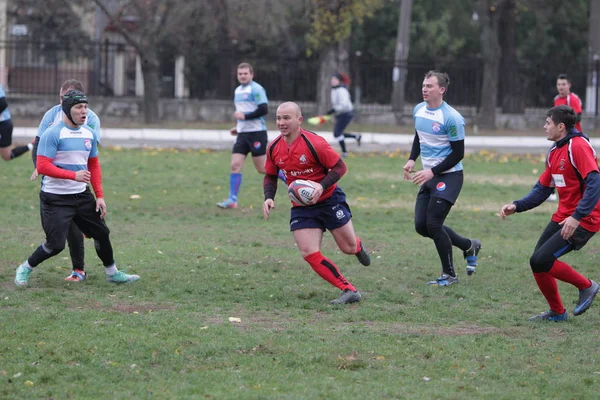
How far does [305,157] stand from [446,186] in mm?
1655

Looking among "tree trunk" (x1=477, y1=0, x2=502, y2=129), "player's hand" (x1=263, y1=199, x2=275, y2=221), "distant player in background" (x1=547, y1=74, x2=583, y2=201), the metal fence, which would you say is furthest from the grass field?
the metal fence

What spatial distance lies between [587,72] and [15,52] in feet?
76.3

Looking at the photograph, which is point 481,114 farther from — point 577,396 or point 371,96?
point 577,396

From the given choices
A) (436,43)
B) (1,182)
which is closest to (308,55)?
(436,43)

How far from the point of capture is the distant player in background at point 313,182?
8.20m

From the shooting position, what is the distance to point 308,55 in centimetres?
3712

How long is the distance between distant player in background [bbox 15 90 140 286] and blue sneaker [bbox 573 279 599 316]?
4189 mm

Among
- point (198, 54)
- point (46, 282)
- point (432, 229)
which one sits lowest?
point (46, 282)

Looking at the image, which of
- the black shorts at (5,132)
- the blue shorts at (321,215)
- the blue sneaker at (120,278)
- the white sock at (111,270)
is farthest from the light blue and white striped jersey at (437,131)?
the black shorts at (5,132)

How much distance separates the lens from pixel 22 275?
8758mm

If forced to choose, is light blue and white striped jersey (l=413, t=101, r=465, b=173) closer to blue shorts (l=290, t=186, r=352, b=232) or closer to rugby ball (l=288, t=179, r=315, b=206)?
blue shorts (l=290, t=186, r=352, b=232)

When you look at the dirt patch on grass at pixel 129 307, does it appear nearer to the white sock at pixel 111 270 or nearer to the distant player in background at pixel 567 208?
the white sock at pixel 111 270

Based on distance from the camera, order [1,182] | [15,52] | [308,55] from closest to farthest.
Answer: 1. [1,182]
2. [308,55]
3. [15,52]

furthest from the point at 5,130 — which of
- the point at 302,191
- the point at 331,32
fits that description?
the point at 331,32
